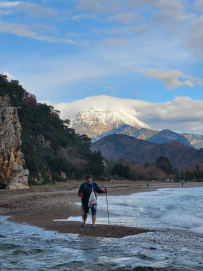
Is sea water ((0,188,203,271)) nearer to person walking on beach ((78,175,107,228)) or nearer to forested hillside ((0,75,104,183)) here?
person walking on beach ((78,175,107,228))

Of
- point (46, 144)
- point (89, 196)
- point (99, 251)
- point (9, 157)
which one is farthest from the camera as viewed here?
point (46, 144)

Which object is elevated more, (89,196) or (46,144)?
(46,144)

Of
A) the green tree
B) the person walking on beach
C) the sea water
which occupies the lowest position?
the sea water

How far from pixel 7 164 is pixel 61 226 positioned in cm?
2356

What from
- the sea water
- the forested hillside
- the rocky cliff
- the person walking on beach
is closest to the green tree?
the forested hillside

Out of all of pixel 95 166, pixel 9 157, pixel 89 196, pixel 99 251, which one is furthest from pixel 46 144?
pixel 99 251

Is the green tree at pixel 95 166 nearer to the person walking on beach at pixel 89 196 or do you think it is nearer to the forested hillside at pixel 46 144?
the forested hillside at pixel 46 144

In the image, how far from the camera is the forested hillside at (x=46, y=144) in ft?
163

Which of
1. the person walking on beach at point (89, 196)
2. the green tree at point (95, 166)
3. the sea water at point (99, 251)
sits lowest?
the sea water at point (99, 251)

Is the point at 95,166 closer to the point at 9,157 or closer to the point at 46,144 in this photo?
the point at 46,144

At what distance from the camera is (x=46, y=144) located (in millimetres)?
65875

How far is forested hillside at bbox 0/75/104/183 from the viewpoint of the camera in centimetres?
4972

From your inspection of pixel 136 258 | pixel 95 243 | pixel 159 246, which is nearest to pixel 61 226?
pixel 95 243

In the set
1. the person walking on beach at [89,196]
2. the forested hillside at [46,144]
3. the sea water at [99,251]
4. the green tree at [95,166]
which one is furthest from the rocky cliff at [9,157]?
the green tree at [95,166]
